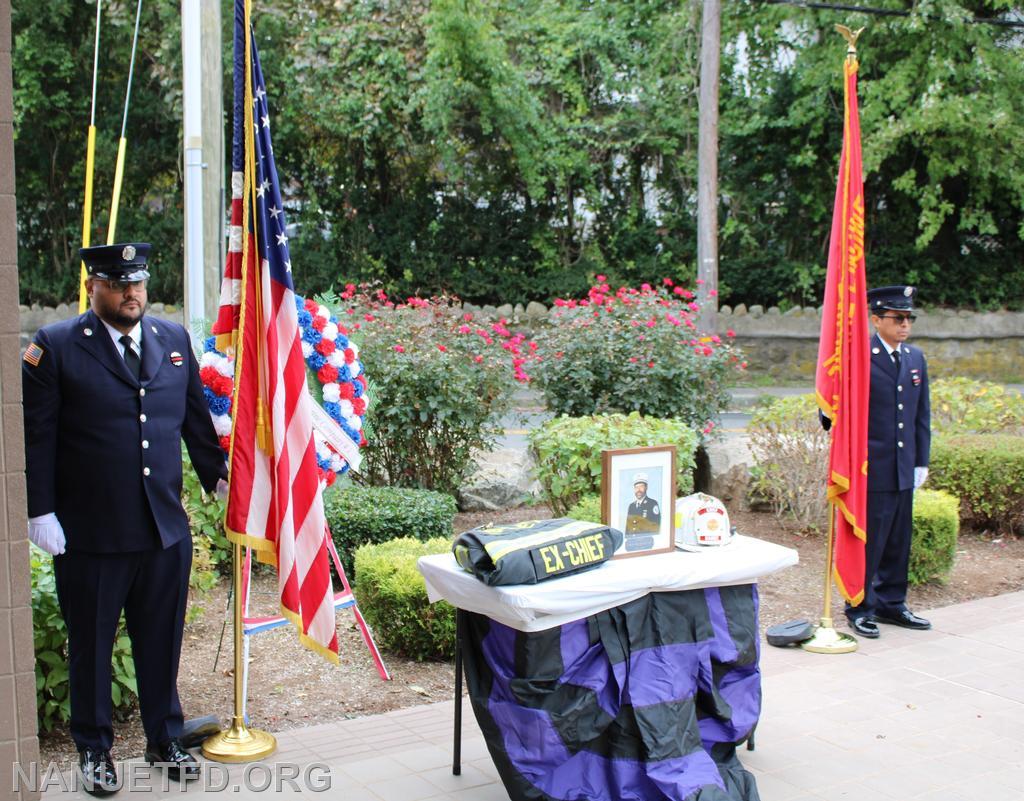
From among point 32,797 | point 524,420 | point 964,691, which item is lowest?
point 964,691

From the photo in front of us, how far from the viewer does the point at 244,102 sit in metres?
4.20

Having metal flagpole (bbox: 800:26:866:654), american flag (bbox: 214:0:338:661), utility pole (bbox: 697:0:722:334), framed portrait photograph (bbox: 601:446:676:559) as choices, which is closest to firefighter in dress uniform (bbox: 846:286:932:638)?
metal flagpole (bbox: 800:26:866:654)

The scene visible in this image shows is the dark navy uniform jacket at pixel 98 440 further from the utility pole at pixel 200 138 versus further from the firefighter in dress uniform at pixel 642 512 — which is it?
the utility pole at pixel 200 138

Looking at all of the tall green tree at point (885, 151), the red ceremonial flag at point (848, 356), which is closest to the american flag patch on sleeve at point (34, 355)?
the red ceremonial flag at point (848, 356)

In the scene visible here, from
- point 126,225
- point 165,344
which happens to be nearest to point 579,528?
point 165,344

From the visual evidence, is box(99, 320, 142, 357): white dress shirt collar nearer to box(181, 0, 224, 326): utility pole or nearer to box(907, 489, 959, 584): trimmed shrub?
box(181, 0, 224, 326): utility pole

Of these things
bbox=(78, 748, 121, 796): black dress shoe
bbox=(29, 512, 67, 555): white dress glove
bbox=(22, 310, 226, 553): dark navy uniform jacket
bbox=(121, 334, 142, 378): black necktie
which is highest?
bbox=(121, 334, 142, 378): black necktie

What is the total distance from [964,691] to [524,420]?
4.19 m

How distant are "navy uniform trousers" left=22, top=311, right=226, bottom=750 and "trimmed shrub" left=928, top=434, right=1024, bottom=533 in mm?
6137

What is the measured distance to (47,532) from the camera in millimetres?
3809

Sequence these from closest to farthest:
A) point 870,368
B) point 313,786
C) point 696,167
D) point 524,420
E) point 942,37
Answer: point 313,786 → point 870,368 → point 524,420 → point 942,37 → point 696,167

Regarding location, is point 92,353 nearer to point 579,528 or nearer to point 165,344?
point 165,344

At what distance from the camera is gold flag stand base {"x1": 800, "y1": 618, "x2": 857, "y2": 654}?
5703 mm

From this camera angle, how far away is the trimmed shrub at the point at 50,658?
14.3 ft
